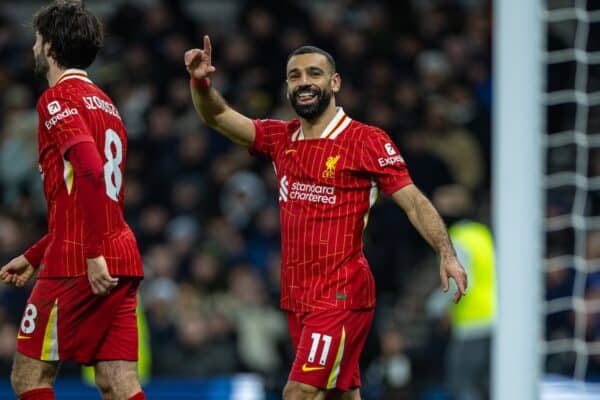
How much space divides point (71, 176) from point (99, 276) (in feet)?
1.50

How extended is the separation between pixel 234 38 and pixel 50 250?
321 inches

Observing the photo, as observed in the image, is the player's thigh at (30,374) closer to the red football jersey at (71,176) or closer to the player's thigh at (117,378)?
the player's thigh at (117,378)

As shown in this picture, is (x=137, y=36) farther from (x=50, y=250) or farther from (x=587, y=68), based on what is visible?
(x=50, y=250)

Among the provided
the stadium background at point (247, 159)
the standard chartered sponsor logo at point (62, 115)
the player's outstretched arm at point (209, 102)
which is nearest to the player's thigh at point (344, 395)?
the player's outstretched arm at point (209, 102)

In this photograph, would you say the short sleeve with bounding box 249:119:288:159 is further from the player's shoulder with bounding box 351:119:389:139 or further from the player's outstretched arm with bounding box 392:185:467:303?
the player's outstretched arm with bounding box 392:185:467:303

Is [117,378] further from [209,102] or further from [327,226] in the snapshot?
[209,102]

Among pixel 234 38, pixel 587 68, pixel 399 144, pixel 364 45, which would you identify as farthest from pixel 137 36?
pixel 587 68

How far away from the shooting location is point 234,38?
42.9 feet

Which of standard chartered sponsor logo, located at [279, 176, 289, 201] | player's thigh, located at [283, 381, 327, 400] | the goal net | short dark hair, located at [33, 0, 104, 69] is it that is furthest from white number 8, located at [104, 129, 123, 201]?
the goal net

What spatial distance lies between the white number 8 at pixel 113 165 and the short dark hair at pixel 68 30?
1.16 ft

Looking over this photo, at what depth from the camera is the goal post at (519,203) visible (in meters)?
5.51

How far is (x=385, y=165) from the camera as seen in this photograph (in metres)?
5.62

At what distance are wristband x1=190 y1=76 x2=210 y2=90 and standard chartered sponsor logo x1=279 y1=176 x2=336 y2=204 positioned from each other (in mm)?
595

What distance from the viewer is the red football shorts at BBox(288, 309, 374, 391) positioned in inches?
217
